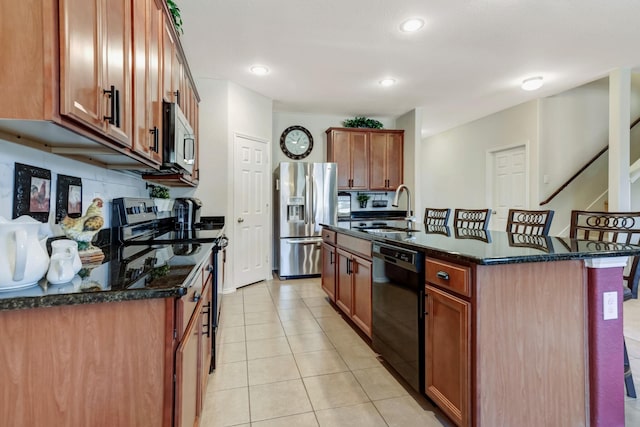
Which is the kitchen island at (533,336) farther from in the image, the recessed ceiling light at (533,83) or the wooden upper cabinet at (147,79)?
the recessed ceiling light at (533,83)

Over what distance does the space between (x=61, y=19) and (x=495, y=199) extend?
6.07 metres

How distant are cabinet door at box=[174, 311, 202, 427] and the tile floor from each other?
1.62ft

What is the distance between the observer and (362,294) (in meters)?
2.58

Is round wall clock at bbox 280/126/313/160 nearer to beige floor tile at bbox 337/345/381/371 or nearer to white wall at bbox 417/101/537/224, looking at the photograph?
white wall at bbox 417/101/537/224

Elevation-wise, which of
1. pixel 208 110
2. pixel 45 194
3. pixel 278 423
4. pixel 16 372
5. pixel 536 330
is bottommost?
pixel 278 423

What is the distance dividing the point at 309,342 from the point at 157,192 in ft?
6.81

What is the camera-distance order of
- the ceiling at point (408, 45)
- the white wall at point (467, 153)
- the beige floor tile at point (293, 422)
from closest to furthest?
1. the beige floor tile at point (293, 422)
2. the ceiling at point (408, 45)
3. the white wall at point (467, 153)

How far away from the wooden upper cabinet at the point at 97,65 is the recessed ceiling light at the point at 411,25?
219cm

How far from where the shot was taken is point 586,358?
149 centimetres

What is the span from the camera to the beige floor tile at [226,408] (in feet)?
5.46

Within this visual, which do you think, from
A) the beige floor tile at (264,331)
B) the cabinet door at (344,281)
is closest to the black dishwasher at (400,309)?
the cabinet door at (344,281)

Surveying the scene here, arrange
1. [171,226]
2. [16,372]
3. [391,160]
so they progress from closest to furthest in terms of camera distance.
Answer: [16,372]
[171,226]
[391,160]

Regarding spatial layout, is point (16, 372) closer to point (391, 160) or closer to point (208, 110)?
point (208, 110)

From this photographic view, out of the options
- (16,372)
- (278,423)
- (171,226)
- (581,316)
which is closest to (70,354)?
(16,372)
